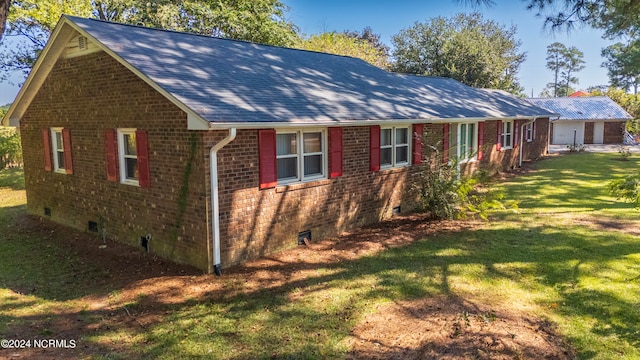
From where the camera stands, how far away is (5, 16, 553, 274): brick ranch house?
7.37m

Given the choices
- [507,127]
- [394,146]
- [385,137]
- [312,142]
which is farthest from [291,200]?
[507,127]

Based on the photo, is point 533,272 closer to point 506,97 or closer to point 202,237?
point 202,237

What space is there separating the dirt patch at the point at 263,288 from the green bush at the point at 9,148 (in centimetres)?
1711

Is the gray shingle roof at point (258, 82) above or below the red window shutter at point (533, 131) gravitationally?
above

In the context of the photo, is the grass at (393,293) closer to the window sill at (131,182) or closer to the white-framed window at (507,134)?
the window sill at (131,182)

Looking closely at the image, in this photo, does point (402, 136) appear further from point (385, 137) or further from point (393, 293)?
point (393, 293)


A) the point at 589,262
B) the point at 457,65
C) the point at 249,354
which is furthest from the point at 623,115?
the point at 249,354

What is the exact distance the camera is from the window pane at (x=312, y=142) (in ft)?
29.1

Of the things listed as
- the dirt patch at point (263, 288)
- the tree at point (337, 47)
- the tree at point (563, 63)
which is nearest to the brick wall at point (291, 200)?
the dirt patch at point (263, 288)

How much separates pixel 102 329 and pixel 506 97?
23324mm

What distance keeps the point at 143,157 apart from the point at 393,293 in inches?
205

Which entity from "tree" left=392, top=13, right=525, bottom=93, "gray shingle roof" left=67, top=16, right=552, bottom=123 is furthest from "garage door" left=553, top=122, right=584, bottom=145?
"gray shingle roof" left=67, top=16, right=552, bottom=123

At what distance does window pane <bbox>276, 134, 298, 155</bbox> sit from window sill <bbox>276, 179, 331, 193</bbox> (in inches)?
25.5

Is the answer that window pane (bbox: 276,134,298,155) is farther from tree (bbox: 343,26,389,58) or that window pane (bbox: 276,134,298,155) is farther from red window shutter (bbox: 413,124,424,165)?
tree (bbox: 343,26,389,58)
